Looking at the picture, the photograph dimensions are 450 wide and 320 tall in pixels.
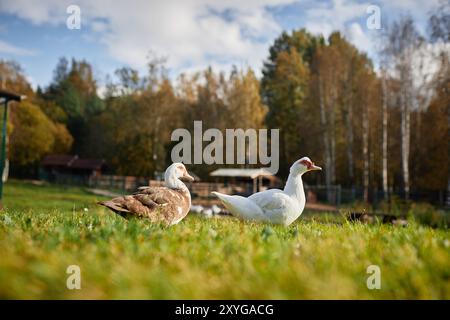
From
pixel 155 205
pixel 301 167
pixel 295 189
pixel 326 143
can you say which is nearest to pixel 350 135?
pixel 326 143

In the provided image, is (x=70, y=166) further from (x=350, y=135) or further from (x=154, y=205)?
(x=154, y=205)

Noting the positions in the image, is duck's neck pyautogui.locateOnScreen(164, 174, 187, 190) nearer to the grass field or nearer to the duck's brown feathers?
the duck's brown feathers

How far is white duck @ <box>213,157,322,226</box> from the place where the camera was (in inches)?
259

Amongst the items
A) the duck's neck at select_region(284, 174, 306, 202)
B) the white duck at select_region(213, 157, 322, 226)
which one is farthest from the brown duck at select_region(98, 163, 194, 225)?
the duck's neck at select_region(284, 174, 306, 202)

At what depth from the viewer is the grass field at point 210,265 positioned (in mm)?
2887

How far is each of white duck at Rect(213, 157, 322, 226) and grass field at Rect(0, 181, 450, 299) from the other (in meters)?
1.82

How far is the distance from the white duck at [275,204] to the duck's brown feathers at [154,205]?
27.2 inches

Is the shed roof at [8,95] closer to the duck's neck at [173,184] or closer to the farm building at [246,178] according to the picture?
the duck's neck at [173,184]

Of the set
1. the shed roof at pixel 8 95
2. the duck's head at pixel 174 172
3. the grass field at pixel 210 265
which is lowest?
the grass field at pixel 210 265

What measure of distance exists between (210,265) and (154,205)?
294 cm

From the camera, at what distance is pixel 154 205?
20.5 ft

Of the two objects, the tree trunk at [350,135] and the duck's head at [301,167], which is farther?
the tree trunk at [350,135]

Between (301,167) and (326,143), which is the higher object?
(326,143)

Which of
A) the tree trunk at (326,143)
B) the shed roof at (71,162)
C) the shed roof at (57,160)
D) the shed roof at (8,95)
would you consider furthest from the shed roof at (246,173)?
the shed roof at (57,160)
